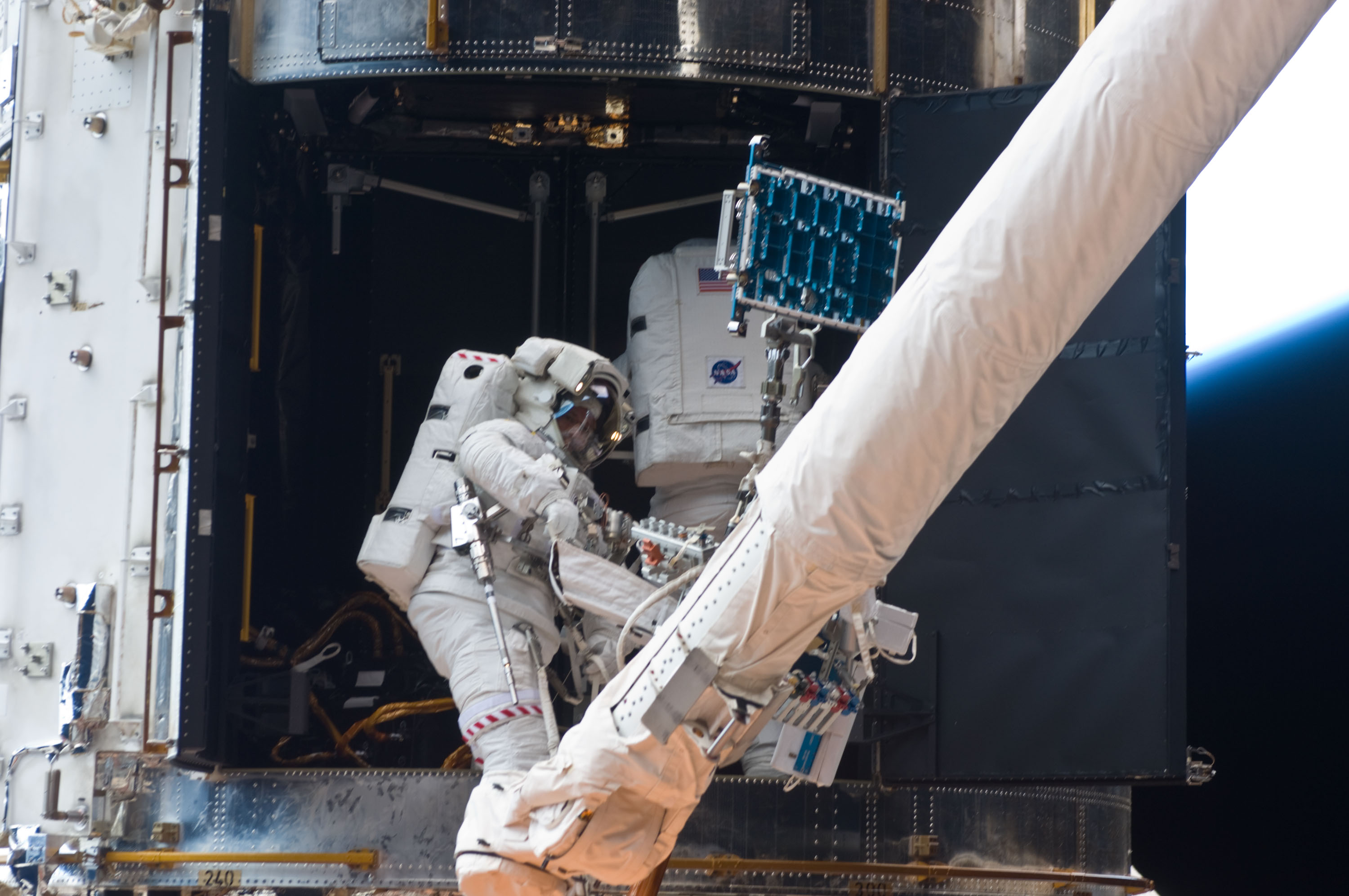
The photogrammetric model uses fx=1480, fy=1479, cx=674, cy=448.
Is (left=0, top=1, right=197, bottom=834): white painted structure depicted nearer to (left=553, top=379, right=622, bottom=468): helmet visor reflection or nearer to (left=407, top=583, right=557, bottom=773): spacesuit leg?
(left=407, top=583, right=557, bottom=773): spacesuit leg

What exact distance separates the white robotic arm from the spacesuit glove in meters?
1.33

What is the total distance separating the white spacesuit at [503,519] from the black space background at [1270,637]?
5329mm

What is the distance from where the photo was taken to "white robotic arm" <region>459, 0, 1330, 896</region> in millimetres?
2910

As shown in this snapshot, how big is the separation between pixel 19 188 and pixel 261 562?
1823 mm

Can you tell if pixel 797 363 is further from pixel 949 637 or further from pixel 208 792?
pixel 208 792

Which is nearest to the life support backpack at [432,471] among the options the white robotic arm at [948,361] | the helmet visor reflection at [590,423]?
the helmet visor reflection at [590,423]

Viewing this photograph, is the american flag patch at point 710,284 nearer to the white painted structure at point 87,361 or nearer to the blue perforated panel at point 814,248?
the blue perforated panel at point 814,248

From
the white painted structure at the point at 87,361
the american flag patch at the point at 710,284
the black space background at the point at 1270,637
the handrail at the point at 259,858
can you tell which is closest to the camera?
the handrail at the point at 259,858

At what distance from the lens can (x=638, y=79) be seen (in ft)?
19.7

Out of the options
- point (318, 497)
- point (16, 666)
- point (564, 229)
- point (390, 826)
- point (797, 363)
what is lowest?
point (390, 826)

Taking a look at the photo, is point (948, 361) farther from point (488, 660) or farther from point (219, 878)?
point (219, 878)

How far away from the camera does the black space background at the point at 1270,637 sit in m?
9.14

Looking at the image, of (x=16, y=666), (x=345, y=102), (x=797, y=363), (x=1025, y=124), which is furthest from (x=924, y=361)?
(x=345, y=102)

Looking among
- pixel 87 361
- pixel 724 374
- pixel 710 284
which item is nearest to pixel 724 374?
pixel 724 374
